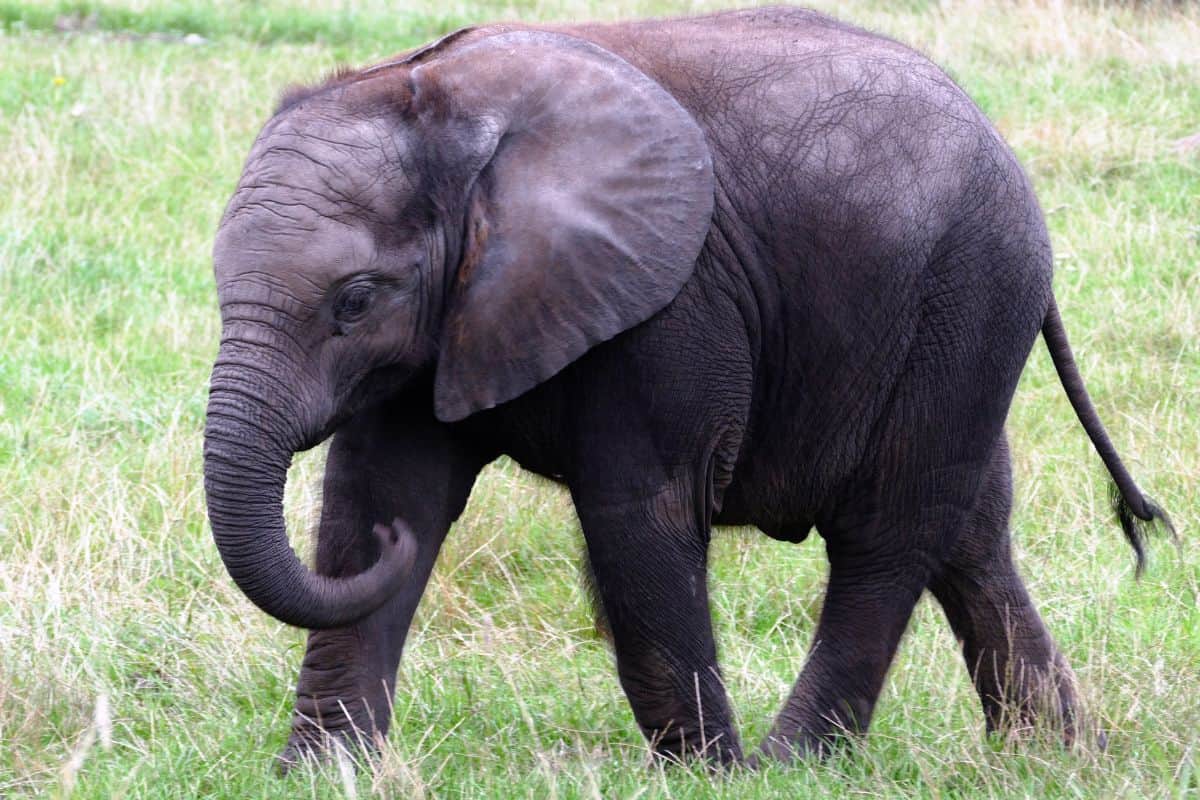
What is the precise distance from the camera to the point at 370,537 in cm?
425

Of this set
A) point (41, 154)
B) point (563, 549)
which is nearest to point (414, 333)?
point (563, 549)

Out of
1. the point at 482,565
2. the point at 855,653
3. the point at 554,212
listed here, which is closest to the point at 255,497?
the point at 554,212

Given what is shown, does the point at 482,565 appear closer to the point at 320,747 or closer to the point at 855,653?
the point at 320,747

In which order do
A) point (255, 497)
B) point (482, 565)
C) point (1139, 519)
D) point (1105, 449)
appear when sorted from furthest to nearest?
point (482, 565) → point (1139, 519) → point (1105, 449) → point (255, 497)

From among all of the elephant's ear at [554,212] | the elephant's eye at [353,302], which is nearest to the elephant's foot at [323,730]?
the elephant's ear at [554,212]

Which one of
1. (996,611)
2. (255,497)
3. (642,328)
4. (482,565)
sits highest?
(642,328)

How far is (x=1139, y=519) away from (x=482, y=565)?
6.11ft

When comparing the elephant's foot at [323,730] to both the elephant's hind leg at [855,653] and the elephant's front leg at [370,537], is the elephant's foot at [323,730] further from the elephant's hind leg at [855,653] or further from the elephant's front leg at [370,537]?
the elephant's hind leg at [855,653]

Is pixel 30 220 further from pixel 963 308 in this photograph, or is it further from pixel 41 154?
pixel 963 308

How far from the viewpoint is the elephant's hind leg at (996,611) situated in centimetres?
478

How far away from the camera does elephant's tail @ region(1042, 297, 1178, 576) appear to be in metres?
4.72

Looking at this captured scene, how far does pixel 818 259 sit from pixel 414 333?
0.89 metres

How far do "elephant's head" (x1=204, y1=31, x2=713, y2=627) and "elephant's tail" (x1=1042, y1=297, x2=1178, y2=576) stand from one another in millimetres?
1222

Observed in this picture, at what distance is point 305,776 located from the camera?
13.5ft
